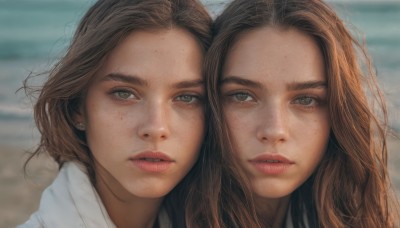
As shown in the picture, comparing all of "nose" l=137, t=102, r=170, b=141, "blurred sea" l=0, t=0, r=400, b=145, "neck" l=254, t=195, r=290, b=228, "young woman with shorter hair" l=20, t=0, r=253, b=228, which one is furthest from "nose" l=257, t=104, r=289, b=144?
"blurred sea" l=0, t=0, r=400, b=145

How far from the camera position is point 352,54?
11.3 ft

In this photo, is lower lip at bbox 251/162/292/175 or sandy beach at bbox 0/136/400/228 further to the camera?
sandy beach at bbox 0/136/400/228

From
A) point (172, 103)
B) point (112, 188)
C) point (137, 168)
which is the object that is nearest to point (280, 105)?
point (172, 103)

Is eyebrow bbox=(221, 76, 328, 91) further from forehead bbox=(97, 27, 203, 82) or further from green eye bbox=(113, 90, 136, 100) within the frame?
green eye bbox=(113, 90, 136, 100)

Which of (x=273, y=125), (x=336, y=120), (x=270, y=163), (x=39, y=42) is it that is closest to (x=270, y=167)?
(x=270, y=163)

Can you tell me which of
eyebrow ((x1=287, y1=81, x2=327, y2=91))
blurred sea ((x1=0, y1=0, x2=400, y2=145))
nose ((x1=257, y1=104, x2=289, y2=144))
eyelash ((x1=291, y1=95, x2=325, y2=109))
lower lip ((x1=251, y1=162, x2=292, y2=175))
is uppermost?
blurred sea ((x1=0, y1=0, x2=400, y2=145))

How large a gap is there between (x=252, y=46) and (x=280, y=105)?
30 centimetres

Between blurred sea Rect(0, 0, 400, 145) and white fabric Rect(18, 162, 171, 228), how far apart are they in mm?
5434

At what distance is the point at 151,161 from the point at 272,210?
81 cm

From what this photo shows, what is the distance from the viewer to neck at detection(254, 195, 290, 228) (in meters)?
3.56

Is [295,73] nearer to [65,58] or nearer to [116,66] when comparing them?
[116,66]

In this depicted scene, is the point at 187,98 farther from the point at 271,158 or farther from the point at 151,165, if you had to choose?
the point at 271,158

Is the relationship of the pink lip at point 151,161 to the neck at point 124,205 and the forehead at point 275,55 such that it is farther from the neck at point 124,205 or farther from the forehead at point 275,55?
the forehead at point 275,55

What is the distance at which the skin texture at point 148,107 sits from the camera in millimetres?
3129
